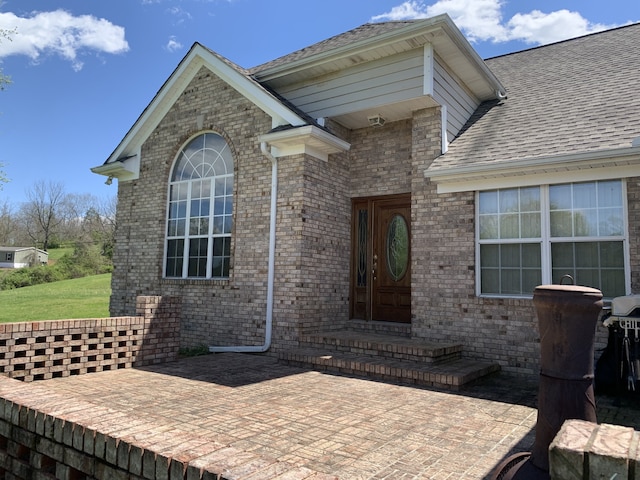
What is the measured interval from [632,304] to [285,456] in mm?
4108

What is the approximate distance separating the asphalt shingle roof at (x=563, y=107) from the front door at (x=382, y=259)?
166 centimetres

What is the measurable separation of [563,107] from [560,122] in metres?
0.71

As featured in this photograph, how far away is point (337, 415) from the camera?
4.54 meters

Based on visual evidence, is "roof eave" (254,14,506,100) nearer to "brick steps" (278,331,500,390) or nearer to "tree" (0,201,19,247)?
"brick steps" (278,331,500,390)

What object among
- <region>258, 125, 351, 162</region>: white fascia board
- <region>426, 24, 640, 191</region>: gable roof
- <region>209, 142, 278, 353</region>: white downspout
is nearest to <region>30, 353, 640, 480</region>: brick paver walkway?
<region>209, 142, 278, 353</region>: white downspout

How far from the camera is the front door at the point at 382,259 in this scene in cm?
873

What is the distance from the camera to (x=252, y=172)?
28.9 feet

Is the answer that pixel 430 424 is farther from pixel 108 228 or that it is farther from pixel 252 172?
pixel 108 228

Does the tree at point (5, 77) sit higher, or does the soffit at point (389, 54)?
the tree at point (5, 77)

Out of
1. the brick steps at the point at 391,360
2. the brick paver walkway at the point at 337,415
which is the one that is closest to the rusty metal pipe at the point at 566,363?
the brick paver walkway at the point at 337,415

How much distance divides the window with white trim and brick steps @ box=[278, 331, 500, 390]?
137 centimetres

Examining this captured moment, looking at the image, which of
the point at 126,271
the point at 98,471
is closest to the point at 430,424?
the point at 98,471

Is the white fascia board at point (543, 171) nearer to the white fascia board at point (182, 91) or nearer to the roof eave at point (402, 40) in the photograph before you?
the roof eave at point (402, 40)

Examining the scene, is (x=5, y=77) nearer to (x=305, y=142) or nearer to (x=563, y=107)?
(x=305, y=142)
